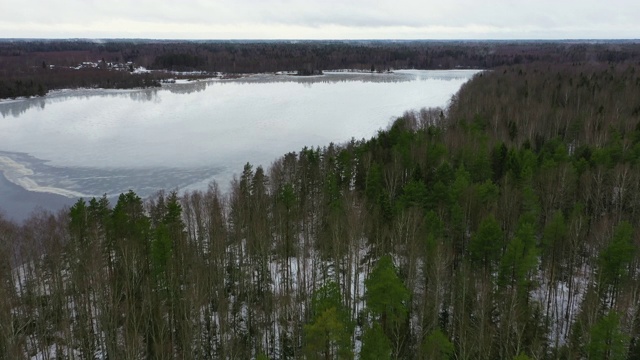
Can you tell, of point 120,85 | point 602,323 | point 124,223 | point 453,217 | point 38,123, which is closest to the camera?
point 602,323

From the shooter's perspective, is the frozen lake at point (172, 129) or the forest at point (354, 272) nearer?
the forest at point (354, 272)

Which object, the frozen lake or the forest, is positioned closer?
the forest

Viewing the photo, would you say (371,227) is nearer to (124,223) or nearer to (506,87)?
(124,223)

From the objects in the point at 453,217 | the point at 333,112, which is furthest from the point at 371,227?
the point at 333,112
